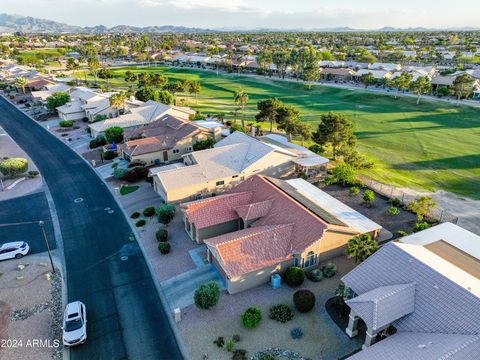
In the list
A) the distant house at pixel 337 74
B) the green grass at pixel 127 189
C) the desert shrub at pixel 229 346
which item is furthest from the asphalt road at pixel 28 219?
the distant house at pixel 337 74

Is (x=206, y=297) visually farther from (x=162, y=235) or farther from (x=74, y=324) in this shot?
(x=162, y=235)

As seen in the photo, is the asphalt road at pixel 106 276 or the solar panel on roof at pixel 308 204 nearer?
the asphalt road at pixel 106 276

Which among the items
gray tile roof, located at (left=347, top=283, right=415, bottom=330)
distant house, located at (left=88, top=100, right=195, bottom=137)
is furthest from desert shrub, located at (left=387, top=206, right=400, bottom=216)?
distant house, located at (left=88, top=100, right=195, bottom=137)

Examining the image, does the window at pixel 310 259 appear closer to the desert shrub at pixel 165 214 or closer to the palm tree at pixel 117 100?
the desert shrub at pixel 165 214

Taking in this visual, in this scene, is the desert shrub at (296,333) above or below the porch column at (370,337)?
below

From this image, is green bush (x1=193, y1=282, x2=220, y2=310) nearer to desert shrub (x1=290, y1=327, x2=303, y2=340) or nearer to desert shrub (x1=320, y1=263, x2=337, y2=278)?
desert shrub (x1=290, y1=327, x2=303, y2=340)

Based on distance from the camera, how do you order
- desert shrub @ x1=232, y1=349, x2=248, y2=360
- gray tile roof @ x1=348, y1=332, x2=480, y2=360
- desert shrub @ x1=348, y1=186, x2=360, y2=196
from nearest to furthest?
gray tile roof @ x1=348, y1=332, x2=480, y2=360 < desert shrub @ x1=232, y1=349, x2=248, y2=360 < desert shrub @ x1=348, y1=186, x2=360, y2=196

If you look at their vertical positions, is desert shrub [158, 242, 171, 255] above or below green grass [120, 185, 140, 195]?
above
